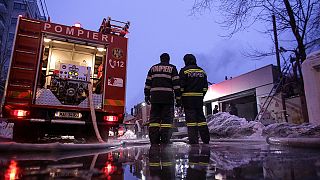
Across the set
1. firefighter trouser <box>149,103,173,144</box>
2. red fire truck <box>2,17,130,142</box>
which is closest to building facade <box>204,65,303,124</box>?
firefighter trouser <box>149,103,173,144</box>

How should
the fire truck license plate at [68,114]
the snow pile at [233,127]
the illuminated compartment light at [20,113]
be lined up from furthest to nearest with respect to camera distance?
the snow pile at [233,127]
the fire truck license plate at [68,114]
the illuminated compartment light at [20,113]

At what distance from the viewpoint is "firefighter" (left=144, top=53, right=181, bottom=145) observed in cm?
601

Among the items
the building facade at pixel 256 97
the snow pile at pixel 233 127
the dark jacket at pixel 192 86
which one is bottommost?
the snow pile at pixel 233 127

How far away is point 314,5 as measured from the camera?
10.9 meters

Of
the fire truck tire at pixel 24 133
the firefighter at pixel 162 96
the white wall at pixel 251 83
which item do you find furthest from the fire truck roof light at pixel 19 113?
the white wall at pixel 251 83

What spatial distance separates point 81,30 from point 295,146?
17.9 ft

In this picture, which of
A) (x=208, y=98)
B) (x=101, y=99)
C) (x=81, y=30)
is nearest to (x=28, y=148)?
(x=101, y=99)

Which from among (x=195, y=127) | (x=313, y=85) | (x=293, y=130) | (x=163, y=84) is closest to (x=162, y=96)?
(x=163, y=84)

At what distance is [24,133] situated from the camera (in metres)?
5.66

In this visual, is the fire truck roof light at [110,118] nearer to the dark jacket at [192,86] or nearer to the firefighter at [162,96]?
the firefighter at [162,96]

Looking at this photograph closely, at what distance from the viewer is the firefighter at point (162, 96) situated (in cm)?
601

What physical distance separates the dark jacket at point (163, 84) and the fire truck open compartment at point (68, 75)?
1375 millimetres

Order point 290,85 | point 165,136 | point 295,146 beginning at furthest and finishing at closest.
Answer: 1. point 290,85
2. point 165,136
3. point 295,146

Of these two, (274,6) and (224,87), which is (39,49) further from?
(224,87)
